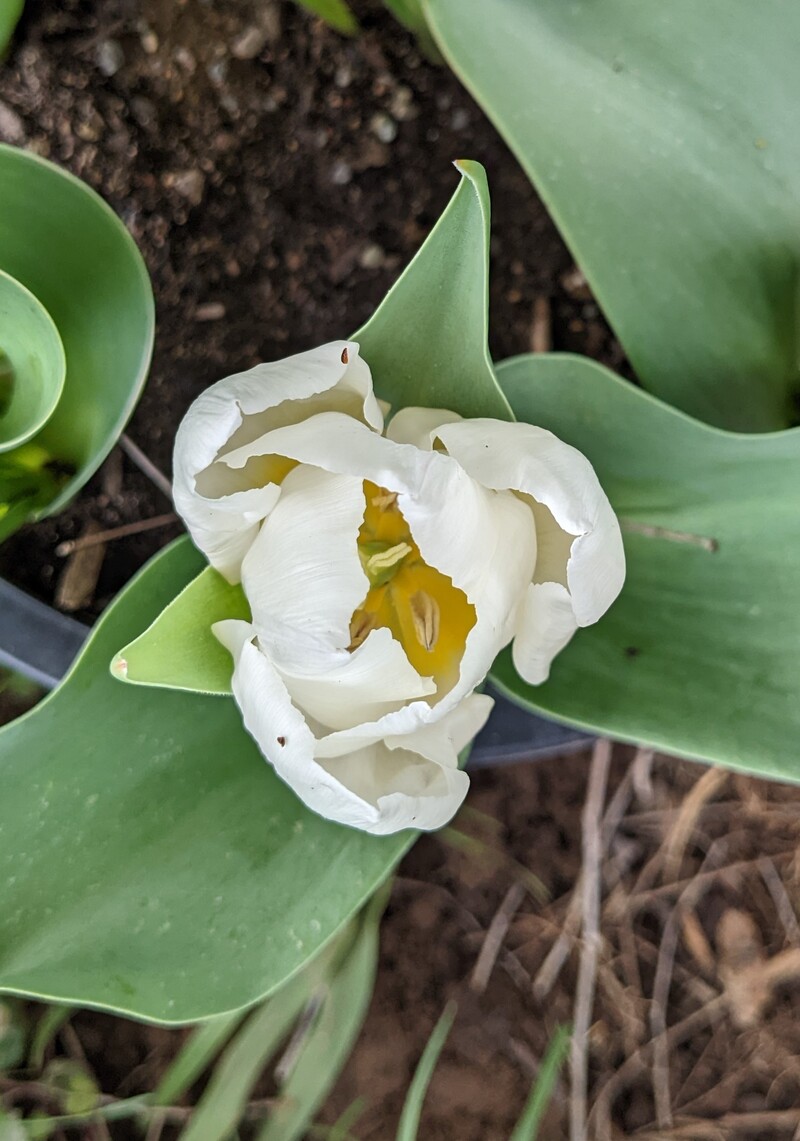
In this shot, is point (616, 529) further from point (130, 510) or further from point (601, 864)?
point (601, 864)

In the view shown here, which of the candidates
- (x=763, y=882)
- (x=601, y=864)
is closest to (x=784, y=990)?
(x=763, y=882)

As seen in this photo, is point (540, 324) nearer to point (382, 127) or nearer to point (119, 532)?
point (382, 127)

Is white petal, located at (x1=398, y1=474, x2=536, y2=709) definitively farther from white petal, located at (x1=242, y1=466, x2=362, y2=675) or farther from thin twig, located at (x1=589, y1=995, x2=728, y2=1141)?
thin twig, located at (x1=589, y1=995, x2=728, y2=1141)

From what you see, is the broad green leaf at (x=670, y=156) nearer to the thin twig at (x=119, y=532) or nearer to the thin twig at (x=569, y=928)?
the thin twig at (x=119, y=532)

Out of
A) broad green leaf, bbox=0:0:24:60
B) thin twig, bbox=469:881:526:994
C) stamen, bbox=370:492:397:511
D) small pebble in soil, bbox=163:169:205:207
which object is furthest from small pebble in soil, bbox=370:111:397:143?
thin twig, bbox=469:881:526:994

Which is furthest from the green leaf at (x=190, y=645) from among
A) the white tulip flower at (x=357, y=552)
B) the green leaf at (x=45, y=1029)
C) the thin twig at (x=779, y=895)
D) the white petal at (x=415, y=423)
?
the thin twig at (x=779, y=895)

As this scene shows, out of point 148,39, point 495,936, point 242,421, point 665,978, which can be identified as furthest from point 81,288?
point 665,978
